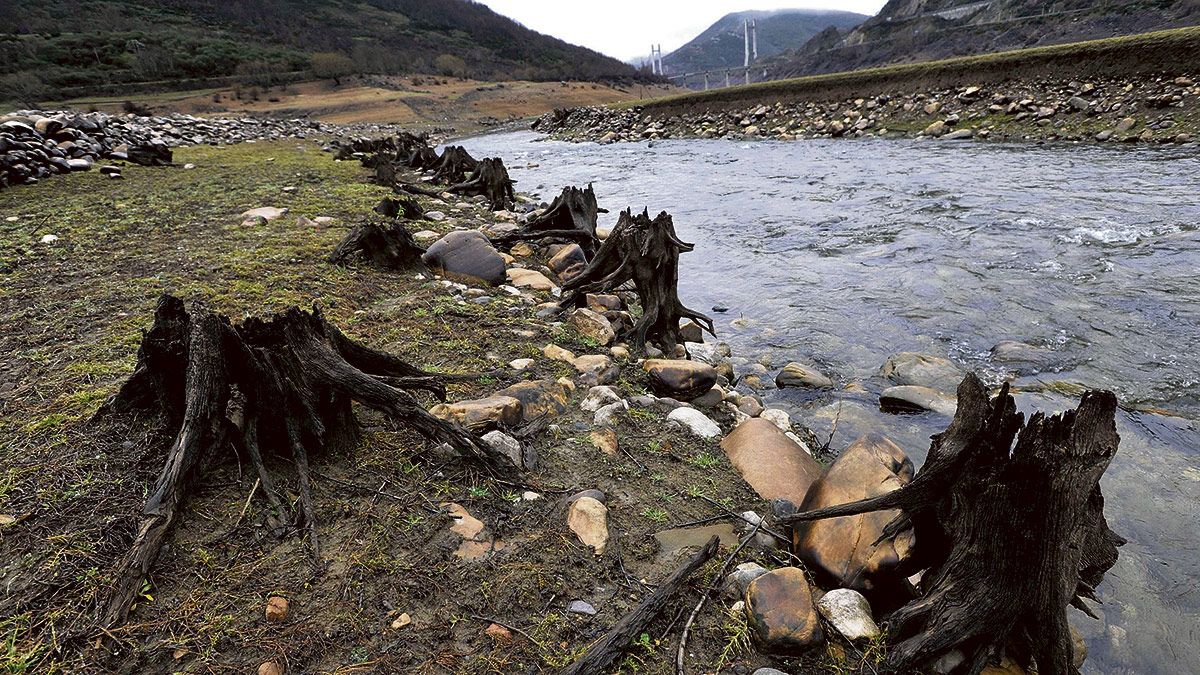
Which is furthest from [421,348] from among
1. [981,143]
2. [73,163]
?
[981,143]

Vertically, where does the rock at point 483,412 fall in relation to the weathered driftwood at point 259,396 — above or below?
below

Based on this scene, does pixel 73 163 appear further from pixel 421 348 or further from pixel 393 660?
pixel 393 660

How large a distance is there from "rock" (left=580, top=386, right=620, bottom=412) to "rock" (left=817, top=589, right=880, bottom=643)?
1693 mm

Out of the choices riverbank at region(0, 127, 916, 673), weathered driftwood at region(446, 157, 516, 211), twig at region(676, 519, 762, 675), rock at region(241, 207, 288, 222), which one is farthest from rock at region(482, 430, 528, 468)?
weathered driftwood at region(446, 157, 516, 211)

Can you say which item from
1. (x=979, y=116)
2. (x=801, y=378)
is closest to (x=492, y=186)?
(x=801, y=378)

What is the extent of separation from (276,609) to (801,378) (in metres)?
3.80

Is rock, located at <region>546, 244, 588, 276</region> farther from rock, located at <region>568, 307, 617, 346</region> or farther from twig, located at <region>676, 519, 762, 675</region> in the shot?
twig, located at <region>676, 519, 762, 675</region>

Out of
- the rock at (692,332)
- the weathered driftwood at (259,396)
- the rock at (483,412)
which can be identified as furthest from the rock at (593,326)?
the weathered driftwood at (259,396)

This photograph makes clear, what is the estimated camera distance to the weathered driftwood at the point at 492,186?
10430 millimetres

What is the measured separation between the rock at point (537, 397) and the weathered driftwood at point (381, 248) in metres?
2.87

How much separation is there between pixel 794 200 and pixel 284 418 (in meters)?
10.4

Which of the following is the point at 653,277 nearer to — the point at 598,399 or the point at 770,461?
the point at 598,399

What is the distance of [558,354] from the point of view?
13.6ft

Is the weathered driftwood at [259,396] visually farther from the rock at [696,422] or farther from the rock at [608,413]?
the rock at [696,422]
